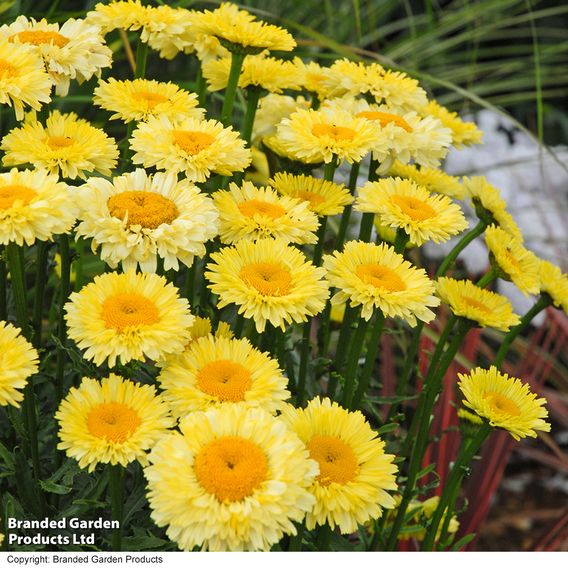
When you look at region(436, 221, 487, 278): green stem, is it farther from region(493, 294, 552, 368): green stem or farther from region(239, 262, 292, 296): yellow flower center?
region(239, 262, 292, 296): yellow flower center

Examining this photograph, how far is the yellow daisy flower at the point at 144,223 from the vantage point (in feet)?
2.67

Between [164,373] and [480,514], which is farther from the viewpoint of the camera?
[480,514]

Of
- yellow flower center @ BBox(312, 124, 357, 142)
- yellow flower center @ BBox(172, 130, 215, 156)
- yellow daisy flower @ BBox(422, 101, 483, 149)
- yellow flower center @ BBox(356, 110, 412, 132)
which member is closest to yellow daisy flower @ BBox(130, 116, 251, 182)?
yellow flower center @ BBox(172, 130, 215, 156)

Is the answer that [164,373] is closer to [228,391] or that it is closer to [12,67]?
[228,391]

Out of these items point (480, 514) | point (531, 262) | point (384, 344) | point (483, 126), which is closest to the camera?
point (531, 262)

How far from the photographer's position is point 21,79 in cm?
89

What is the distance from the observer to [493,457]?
153 cm

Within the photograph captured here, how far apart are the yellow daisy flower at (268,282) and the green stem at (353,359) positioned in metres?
0.07

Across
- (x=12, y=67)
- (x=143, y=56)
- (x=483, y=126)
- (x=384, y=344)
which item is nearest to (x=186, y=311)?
(x=12, y=67)

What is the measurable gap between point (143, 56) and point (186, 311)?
→ 0.46 meters

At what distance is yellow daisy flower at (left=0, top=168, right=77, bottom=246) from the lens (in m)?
0.76

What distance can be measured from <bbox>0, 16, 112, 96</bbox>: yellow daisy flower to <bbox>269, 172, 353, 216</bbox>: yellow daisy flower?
0.86 feet

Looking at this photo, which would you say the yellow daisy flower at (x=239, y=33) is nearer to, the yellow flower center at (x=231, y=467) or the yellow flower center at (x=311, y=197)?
the yellow flower center at (x=311, y=197)

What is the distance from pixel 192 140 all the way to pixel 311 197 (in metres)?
0.17
